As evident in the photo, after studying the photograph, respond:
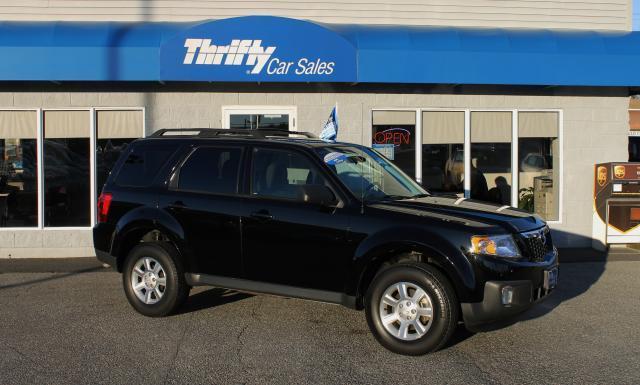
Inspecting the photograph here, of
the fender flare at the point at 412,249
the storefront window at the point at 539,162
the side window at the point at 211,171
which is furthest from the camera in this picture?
the storefront window at the point at 539,162

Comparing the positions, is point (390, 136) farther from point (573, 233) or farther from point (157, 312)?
point (157, 312)

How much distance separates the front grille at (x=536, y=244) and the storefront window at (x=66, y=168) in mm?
7670

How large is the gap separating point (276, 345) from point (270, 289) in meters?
0.57

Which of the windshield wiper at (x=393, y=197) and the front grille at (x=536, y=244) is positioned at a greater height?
the windshield wiper at (x=393, y=197)

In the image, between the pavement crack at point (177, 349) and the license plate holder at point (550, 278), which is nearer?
the pavement crack at point (177, 349)

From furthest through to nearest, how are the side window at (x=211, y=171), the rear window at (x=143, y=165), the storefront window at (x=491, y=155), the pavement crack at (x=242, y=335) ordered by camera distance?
the storefront window at (x=491, y=155)
the rear window at (x=143, y=165)
the side window at (x=211, y=171)
the pavement crack at (x=242, y=335)

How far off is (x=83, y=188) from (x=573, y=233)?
28.1ft

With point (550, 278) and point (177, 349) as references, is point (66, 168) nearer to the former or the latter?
point (177, 349)

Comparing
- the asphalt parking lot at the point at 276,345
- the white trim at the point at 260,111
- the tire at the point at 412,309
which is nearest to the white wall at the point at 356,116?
the white trim at the point at 260,111

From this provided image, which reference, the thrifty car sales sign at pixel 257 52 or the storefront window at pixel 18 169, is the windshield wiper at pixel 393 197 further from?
the storefront window at pixel 18 169

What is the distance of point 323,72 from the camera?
9.78 m

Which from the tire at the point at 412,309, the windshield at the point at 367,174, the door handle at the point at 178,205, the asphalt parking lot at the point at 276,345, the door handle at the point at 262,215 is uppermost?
the windshield at the point at 367,174

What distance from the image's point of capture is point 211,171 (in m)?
6.46

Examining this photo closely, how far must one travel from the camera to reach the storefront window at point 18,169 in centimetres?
1049
